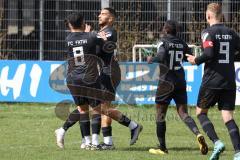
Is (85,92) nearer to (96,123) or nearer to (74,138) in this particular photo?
(96,123)

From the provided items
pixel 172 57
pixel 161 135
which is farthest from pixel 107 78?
pixel 161 135

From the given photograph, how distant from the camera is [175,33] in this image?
1144 centimetres

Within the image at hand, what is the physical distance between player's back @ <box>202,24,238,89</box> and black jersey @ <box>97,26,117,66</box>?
5.94 feet

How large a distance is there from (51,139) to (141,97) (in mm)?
6175

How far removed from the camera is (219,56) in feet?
34.3

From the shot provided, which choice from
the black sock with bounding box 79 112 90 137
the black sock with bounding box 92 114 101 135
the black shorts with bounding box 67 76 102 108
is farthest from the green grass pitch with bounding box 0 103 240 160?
the black shorts with bounding box 67 76 102 108

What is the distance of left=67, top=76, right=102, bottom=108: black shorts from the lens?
11.6m

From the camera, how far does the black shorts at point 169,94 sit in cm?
1138

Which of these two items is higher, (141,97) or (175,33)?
(175,33)

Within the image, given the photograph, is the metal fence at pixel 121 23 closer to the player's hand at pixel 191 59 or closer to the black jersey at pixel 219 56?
the player's hand at pixel 191 59

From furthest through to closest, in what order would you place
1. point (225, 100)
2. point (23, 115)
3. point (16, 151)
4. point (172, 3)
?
point (172, 3), point (23, 115), point (16, 151), point (225, 100)

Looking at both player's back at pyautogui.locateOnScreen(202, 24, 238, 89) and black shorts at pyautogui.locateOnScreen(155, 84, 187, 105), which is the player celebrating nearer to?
black shorts at pyautogui.locateOnScreen(155, 84, 187, 105)

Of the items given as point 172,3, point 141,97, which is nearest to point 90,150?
point 141,97

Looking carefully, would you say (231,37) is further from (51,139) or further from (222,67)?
(51,139)
